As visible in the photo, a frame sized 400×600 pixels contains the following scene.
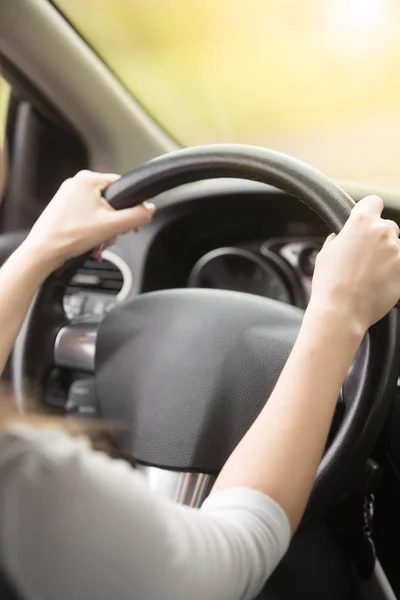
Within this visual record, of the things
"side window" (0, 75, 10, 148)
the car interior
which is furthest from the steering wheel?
"side window" (0, 75, 10, 148)

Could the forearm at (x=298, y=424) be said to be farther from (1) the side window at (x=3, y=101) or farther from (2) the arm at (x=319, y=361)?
(1) the side window at (x=3, y=101)

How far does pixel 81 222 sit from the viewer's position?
76 cm

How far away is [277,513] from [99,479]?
0.44 feet

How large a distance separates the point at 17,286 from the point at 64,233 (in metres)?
0.08

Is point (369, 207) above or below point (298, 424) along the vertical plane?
above

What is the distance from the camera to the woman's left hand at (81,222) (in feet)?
2.47

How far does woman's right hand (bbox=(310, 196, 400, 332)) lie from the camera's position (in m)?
0.53

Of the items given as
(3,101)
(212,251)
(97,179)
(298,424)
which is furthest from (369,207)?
(3,101)

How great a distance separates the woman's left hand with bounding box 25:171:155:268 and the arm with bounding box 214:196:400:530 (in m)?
0.27

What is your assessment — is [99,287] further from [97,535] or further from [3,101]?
[97,535]

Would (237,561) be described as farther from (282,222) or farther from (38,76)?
(38,76)

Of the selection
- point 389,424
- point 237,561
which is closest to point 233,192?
point 389,424

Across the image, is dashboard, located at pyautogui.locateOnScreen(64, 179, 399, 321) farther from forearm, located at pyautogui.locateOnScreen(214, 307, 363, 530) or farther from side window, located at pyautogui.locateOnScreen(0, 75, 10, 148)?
forearm, located at pyautogui.locateOnScreen(214, 307, 363, 530)

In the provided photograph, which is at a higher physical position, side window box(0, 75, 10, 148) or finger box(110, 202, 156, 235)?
side window box(0, 75, 10, 148)
